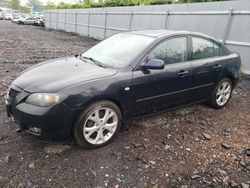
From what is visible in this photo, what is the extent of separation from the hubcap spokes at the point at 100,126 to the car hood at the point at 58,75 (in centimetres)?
50

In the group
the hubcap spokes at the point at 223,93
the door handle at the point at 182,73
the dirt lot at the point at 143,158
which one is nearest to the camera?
the dirt lot at the point at 143,158

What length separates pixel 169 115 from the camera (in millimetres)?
4750

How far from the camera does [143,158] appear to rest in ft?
11.1

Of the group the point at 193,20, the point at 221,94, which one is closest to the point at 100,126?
the point at 221,94

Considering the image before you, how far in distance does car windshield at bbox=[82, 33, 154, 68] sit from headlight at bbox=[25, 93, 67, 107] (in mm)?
1039

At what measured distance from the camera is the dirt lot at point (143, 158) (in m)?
2.96

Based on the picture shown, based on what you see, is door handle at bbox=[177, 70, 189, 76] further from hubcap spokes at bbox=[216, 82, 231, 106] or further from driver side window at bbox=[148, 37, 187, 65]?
hubcap spokes at bbox=[216, 82, 231, 106]

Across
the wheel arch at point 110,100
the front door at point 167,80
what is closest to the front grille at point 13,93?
the wheel arch at point 110,100

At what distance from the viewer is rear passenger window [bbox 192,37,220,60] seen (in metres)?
4.52

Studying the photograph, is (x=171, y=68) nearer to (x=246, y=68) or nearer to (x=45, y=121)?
(x=45, y=121)

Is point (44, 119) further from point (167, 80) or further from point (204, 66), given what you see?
point (204, 66)

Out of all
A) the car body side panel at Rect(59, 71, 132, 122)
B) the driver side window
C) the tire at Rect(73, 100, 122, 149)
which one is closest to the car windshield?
the driver side window

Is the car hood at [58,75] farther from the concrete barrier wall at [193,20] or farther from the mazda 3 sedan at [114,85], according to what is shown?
the concrete barrier wall at [193,20]

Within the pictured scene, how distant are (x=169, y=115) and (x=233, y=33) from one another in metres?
5.44
